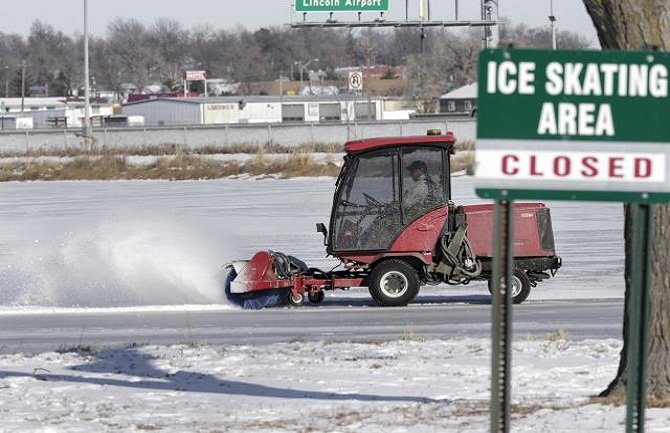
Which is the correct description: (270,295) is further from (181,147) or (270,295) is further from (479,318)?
(181,147)

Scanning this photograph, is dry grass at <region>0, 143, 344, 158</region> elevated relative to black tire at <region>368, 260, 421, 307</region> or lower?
lower

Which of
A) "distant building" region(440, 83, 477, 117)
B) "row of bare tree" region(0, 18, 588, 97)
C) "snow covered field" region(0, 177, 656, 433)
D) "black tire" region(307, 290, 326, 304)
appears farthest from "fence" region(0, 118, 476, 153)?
"row of bare tree" region(0, 18, 588, 97)

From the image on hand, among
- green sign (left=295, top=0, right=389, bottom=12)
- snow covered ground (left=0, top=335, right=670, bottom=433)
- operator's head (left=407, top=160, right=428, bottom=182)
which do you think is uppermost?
green sign (left=295, top=0, right=389, bottom=12)

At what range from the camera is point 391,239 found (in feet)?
50.9

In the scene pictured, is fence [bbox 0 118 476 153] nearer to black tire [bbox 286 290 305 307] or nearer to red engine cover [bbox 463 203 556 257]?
black tire [bbox 286 290 305 307]

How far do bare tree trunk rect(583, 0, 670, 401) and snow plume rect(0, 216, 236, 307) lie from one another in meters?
8.92

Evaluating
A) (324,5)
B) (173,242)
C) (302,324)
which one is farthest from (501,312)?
(324,5)

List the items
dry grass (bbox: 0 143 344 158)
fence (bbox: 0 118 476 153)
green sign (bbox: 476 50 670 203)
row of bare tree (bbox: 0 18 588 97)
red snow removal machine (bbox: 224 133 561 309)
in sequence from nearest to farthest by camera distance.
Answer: green sign (bbox: 476 50 670 203)
red snow removal machine (bbox: 224 133 561 309)
dry grass (bbox: 0 143 344 158)
fence (bbox: 0 118 476 153)
row of bare tree (bbox: 0 18 588 97)

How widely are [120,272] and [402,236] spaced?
14.4 feet

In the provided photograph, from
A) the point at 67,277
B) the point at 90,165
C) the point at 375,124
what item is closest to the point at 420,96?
the point at 375,124

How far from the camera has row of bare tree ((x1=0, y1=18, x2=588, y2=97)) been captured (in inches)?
5714

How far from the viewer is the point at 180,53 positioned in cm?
16225

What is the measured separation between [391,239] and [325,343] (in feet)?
12.8

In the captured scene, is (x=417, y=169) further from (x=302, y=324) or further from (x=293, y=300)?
(x=302, y=324)
